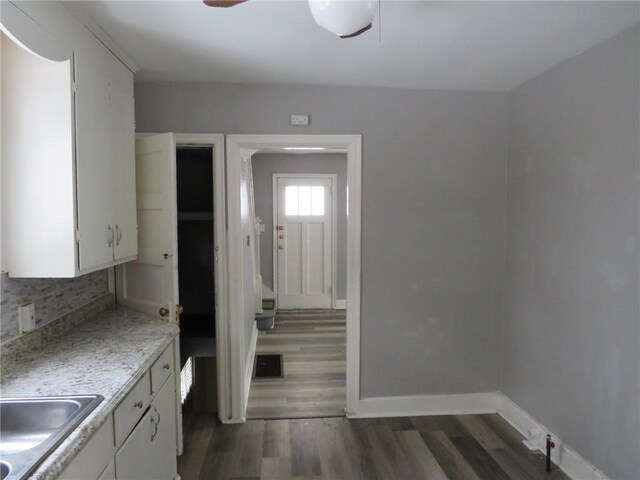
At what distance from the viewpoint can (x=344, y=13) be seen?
3.60 ft

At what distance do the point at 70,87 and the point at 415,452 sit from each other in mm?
2680

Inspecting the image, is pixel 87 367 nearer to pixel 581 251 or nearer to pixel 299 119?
pixel 299 119

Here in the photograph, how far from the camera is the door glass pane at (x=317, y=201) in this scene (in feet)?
A: 19.0

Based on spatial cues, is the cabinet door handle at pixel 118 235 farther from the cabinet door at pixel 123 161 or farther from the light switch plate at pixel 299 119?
the light switch plate at pixel 299 119

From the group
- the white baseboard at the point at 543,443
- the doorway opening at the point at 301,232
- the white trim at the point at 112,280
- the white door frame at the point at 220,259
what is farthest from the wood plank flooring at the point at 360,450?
the doorway opening at the point at 301,232

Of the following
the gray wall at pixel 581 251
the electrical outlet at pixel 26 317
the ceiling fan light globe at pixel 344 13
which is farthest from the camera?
the gray wall at pixel 581 251

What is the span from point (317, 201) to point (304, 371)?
2.85 meters

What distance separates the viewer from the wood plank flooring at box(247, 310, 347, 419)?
2.94 meters

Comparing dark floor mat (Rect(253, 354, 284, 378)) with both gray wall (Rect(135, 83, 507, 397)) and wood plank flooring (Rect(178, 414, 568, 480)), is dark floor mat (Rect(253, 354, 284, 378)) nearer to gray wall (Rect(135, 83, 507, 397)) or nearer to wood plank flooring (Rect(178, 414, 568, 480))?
wood plank flooring (Rect(178, 414, 568, 480))

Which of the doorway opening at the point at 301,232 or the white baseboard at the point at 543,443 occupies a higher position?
the doorway opening at the point at 301,232

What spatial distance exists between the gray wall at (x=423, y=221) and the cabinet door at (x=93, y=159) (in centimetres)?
90

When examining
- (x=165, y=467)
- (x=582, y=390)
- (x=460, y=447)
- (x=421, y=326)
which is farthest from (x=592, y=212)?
(x=165, y=467)

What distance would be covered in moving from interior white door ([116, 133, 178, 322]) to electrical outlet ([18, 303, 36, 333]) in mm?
673

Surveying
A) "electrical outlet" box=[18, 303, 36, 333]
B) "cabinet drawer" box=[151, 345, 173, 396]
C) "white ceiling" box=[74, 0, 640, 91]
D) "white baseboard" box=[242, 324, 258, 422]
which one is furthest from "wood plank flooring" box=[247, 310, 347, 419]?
"white ceiling" box=[74, 0, 640, 91]
